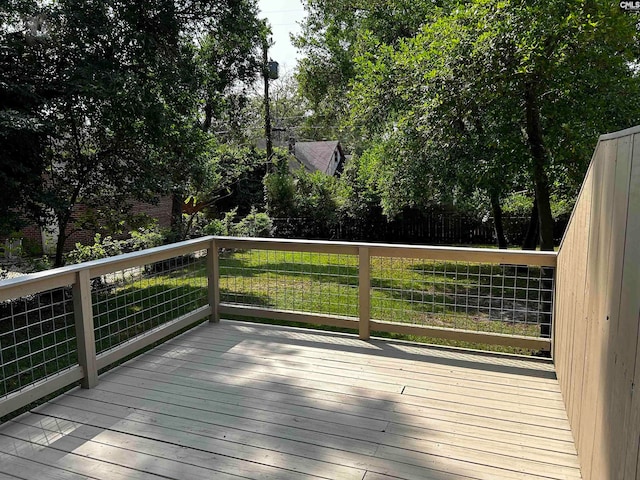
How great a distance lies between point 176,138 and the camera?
20.1 feet

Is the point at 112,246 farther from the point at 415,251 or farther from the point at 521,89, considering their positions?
the point at 521,89

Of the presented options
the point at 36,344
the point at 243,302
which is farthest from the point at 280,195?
the point at 36,344

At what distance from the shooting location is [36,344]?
4770 millimetres

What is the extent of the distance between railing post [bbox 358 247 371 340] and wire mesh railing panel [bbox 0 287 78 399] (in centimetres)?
216

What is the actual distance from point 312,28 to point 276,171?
15.2ft

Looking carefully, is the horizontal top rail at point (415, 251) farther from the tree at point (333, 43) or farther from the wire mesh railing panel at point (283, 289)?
the tree at point (333, 43)

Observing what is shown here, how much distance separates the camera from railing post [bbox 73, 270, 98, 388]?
2859 millimetres

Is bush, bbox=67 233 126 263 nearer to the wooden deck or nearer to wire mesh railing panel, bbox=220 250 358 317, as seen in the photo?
wire mesh railing panel, bbox=220 250 358 317

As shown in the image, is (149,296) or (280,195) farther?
(280,195)

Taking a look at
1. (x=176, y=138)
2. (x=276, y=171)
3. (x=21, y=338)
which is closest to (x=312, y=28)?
(x=276, y=171)

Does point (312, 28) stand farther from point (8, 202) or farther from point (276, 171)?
point (8, 202)

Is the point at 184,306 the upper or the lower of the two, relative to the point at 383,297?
upper

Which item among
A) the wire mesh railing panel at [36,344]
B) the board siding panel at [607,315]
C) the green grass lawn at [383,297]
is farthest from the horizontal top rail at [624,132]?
the wire mesh railing panel at [36,344]

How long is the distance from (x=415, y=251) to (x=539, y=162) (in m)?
2.02
